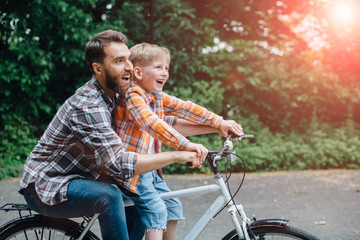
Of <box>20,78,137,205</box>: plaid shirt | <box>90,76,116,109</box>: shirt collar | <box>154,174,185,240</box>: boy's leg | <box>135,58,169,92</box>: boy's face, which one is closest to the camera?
<box>20,78,137,205</box>: plaid shirt

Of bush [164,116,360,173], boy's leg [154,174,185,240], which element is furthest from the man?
bush [164,116,360,173]

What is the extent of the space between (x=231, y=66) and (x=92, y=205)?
23.3 ft

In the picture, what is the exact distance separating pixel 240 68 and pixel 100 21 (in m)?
3.18

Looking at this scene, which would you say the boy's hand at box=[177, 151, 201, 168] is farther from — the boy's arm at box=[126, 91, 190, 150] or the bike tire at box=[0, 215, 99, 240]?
the bike tire at box=[0, 215, 99, 240]

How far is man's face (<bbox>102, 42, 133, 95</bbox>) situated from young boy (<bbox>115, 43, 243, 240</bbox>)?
10 cm

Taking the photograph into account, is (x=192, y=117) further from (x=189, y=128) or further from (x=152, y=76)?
(x=152, y=76)

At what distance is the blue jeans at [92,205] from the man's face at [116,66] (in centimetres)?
58

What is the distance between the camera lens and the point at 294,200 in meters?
5.74

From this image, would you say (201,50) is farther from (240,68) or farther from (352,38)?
(352,38)

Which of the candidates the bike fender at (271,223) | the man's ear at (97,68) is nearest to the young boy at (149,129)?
the man's ear at (97,68)

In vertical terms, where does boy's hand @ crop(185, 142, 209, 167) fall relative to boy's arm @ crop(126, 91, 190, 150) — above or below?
below

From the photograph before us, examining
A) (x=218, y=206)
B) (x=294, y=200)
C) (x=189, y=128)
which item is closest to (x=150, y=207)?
(x=218, y=206)

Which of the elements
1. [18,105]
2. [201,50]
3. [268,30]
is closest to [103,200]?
[18,105]

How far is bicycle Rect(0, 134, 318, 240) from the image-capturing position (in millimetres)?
2295
